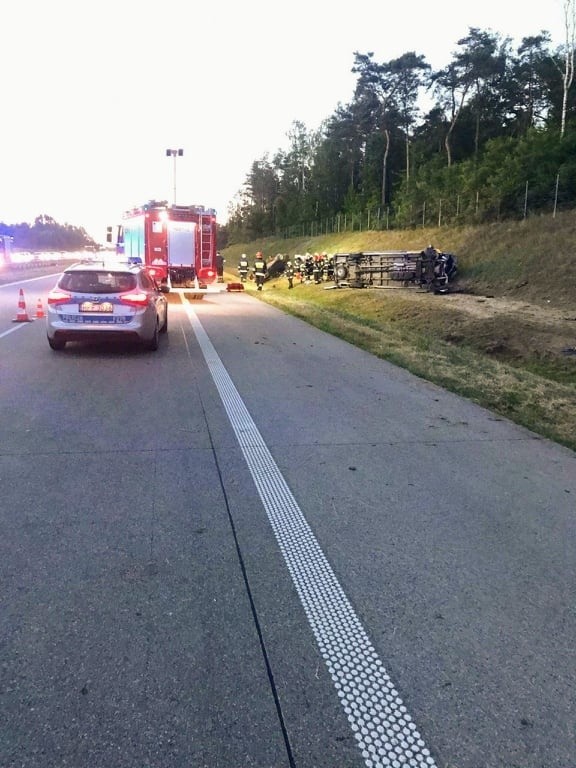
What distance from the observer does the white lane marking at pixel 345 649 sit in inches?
103

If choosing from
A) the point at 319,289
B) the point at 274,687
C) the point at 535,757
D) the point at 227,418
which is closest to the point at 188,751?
the point at 274,687

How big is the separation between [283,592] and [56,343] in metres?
9.26

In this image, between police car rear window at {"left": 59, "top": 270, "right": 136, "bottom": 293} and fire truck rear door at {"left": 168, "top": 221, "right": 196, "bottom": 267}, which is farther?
fire truck rear door at {"left": 168, "top": 221, "right": 196, "bottom": 267}

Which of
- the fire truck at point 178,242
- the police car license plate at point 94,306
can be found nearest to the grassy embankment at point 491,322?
the fire truck at point 178,242

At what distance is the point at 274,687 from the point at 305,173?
10508cm

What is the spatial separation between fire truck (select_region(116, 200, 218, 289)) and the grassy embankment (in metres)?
2.87

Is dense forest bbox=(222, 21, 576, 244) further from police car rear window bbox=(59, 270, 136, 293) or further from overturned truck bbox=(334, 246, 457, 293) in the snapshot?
police car rear window bbox=(59, 270, 136, 293)

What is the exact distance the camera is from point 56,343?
11867mm

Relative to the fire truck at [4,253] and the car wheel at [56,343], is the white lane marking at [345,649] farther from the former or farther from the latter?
the fire truck at [4,253]

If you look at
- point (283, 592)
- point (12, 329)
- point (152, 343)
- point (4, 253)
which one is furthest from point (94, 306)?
point (4, 253)

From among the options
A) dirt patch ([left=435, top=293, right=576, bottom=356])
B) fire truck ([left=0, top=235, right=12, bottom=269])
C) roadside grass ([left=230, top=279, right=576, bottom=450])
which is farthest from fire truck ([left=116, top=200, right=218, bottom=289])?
fire truck ([left=0, top=235, right=12, bottom=269])

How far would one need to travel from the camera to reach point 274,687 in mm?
2912

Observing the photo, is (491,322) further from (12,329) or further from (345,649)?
(345,649)

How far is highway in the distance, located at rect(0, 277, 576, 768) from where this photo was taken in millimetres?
2658
